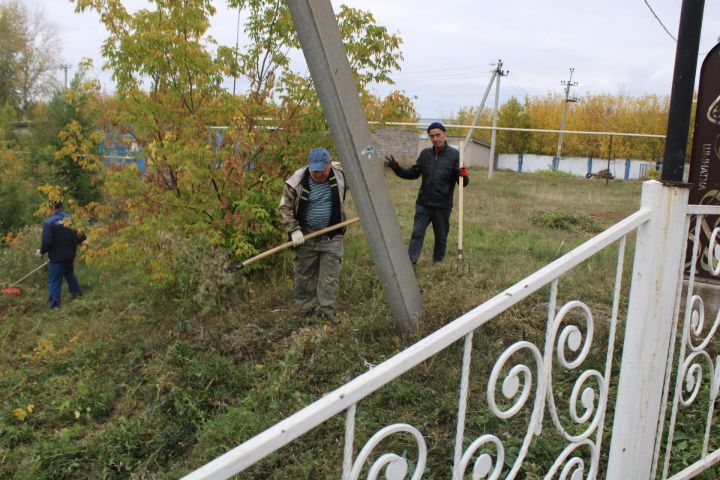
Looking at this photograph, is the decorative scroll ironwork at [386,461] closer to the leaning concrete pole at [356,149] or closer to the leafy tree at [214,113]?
the leaning concrete pole at [356,149]

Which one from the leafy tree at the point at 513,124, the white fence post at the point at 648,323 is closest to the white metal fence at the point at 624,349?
the white fence post at the point at 648,323

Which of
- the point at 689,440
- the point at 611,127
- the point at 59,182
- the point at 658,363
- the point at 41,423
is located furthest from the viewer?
the point at 611,127

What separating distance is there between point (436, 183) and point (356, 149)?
2.26m

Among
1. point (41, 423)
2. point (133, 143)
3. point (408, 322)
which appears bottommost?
point (41, 423)

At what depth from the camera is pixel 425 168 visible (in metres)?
6.30

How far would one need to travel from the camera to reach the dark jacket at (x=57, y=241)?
813 cm

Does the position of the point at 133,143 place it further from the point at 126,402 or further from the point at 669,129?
the point at 669,129

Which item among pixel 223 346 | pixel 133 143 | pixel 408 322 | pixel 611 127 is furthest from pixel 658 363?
pixel 611 127

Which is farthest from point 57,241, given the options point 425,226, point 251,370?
point 425,226

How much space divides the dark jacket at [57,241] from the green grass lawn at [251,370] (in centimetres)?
94

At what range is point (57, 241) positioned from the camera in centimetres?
826

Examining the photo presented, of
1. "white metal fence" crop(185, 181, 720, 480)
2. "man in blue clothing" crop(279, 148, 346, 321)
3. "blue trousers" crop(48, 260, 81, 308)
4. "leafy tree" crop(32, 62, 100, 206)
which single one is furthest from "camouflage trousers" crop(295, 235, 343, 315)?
"leafy tree" crop(32, 62, 100, 206)

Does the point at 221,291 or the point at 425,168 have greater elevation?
the point at 425,168

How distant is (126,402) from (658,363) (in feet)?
14.8
